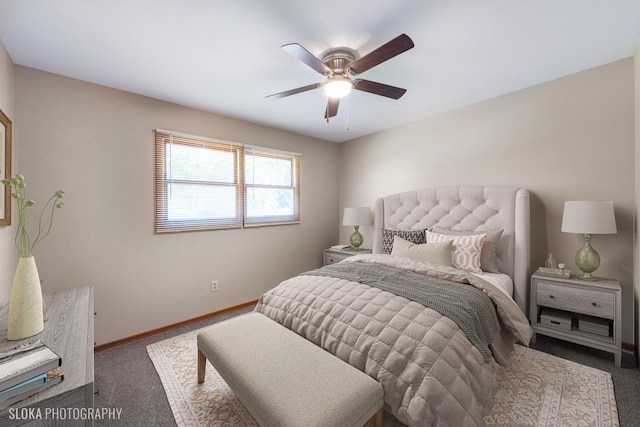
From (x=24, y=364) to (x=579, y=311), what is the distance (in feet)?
11.2

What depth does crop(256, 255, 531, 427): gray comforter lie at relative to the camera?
1.20 m

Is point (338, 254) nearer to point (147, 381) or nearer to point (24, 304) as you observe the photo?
point (147, 381)

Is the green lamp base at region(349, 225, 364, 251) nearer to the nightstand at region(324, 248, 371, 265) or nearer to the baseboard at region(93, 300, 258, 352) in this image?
the nightstand at region(324, 248, 371, 265)

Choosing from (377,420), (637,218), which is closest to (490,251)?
(637,218)

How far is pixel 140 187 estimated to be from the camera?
266 centimetres

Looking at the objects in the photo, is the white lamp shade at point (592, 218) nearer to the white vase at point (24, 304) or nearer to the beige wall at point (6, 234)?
the white vase at point (24, 304)

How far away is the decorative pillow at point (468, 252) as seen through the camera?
247 cm

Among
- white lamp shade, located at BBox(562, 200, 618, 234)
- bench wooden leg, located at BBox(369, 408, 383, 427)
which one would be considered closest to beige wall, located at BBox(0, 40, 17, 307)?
bench wooden leg, located at BBox(369, 408, 383, 427)

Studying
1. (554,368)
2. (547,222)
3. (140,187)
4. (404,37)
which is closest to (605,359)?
(554,368)

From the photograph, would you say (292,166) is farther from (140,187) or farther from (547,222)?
(547,222)

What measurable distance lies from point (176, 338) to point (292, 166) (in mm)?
2597

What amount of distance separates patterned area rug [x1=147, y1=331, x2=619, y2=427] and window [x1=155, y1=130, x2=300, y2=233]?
148cm

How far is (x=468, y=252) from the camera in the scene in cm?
251

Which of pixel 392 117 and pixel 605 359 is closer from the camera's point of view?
pixel 605 359
